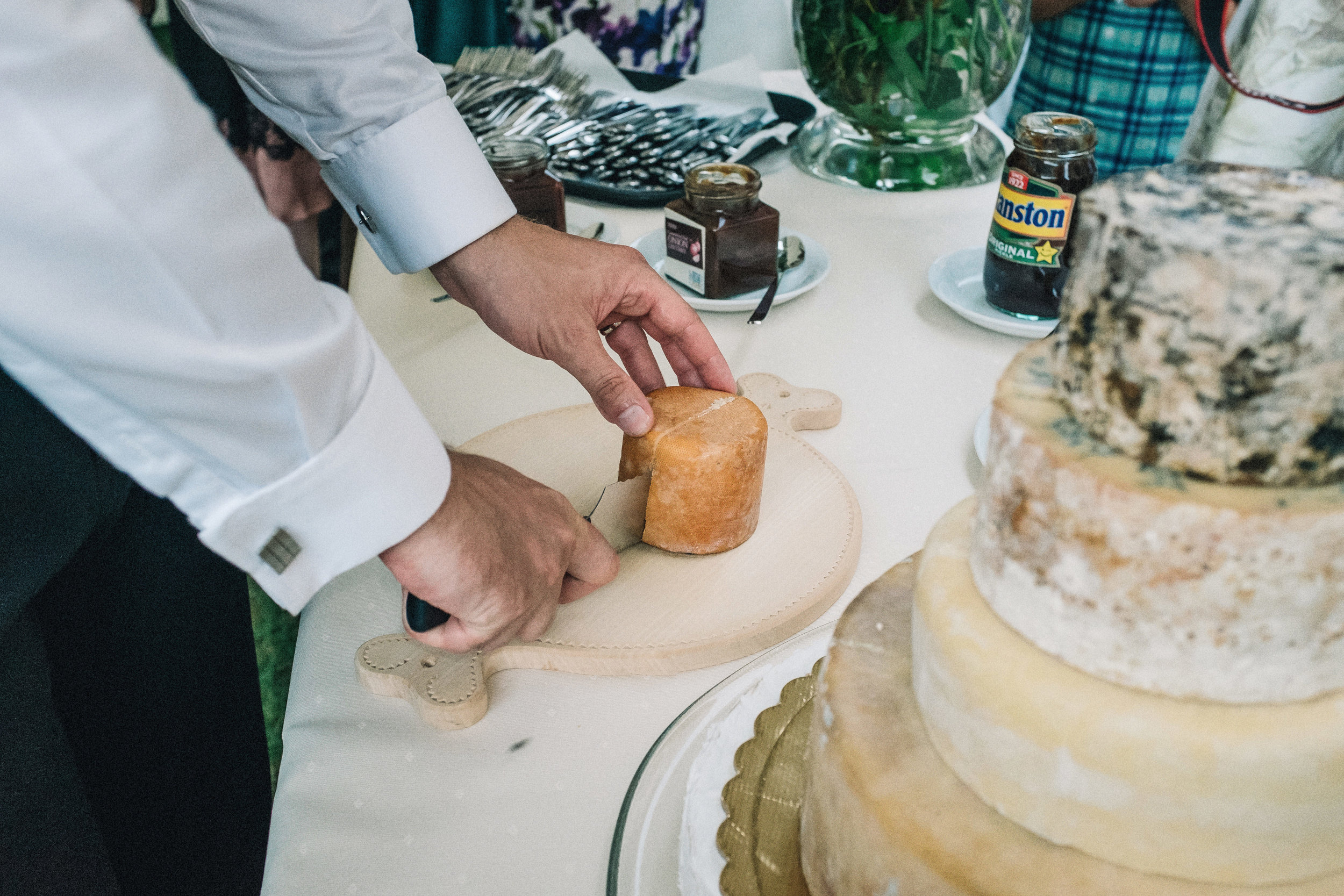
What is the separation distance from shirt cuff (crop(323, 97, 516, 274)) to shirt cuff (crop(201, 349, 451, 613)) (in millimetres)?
407

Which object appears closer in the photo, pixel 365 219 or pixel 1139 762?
pixel 1139 762

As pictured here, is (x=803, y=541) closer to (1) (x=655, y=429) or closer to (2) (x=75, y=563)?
(1) (x=655, y=429)

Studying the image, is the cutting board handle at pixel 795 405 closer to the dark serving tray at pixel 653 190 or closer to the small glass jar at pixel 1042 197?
the small glass jar at pixel 1042 197

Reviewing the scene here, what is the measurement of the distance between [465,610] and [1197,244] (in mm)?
554

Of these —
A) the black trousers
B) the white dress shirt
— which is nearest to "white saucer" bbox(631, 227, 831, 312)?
the white dress shirt

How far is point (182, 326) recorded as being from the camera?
22.2 inches

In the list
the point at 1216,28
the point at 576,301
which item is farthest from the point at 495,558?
the point at 1216,28

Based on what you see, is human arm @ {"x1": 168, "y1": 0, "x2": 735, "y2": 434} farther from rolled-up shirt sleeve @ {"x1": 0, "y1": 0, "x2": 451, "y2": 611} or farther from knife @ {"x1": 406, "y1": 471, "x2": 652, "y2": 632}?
rolled-up shirt sleeve @ {"x1": 0, "y1": 0, "x2": 451, "y2": 611}

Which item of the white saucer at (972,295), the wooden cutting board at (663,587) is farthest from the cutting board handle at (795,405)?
the white saucer at (972,295)

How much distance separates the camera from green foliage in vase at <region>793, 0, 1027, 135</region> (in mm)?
1410

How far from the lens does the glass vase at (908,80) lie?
4.66 feet

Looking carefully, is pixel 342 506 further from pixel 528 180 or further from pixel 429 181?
pixel 528 180

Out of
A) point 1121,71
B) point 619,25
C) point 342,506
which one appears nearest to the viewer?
point 342,506

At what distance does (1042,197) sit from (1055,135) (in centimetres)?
7
